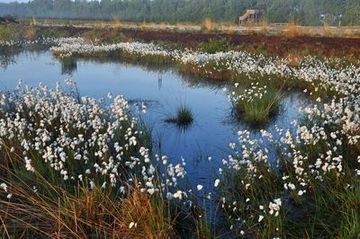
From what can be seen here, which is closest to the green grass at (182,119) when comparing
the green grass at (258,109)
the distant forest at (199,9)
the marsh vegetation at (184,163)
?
the marsh vegetation at (184,163)

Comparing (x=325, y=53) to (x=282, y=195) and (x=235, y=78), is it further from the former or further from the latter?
(x=282, y=195)

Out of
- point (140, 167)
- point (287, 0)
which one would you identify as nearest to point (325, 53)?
point (140, 167)

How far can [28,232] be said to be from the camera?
19.4 ft

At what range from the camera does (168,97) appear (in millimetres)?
16469

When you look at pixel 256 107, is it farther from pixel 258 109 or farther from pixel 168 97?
pixel 168 97

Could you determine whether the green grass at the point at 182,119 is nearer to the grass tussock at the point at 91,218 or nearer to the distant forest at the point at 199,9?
the grass tussock at the point at 91,218

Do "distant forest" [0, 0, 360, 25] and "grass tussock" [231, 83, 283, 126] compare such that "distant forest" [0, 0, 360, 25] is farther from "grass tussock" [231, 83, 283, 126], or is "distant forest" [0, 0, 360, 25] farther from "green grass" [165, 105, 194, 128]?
"green grass" [165, 105, 194, 128]

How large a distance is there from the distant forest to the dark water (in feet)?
126

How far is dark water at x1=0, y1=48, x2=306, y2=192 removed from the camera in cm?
1002

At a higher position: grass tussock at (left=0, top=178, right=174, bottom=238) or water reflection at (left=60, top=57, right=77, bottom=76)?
grass tussock at (left=0, top=178, right=174, bottom=238)

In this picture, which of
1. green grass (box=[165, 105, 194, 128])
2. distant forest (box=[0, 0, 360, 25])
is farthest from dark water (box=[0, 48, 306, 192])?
distant forest (box=[0, 0, 360, 25])

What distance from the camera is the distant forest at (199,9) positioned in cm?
7356

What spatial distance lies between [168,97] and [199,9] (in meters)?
80.6

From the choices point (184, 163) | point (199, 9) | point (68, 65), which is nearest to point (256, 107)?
point (184, 163)
